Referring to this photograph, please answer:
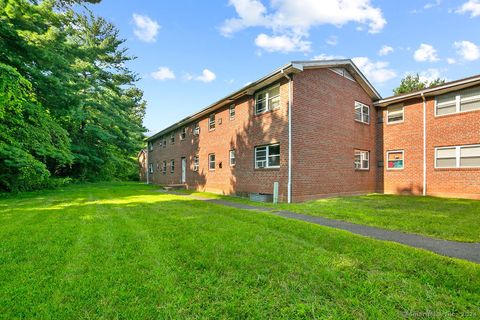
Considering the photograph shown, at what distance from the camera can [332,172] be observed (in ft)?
42.1

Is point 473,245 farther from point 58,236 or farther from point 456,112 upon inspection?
point 456,112

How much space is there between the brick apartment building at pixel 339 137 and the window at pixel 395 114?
0.20 ft

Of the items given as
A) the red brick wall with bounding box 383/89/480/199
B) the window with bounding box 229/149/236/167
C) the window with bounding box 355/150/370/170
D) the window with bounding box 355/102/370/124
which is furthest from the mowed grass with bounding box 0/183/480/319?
the window with bounding box 355/102/370/124

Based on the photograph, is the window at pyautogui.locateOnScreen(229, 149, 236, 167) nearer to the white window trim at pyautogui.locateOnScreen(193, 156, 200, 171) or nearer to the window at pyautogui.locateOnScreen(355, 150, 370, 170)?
the white window trim at pyautogui.locateOnScreen(193, 156, 200, 171)

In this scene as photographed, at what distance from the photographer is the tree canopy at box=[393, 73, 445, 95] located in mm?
33406

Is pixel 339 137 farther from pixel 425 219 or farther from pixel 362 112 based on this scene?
pixel 425 219

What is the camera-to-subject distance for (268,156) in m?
12.3

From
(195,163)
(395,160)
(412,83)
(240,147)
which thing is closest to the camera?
(240,147)

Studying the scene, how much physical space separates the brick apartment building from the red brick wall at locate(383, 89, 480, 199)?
0.14 ft

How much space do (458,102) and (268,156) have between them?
1004 cm

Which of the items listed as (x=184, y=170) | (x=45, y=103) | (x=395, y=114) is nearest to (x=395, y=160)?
(x=395, y=114)

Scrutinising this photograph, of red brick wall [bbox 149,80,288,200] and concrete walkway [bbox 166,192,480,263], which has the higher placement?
red brick wall [bbox 149,80,288,200]

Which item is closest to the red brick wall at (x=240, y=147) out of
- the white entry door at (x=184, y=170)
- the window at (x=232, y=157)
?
the window at (x=232, y=157)

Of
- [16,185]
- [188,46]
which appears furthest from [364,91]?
[16,185]
